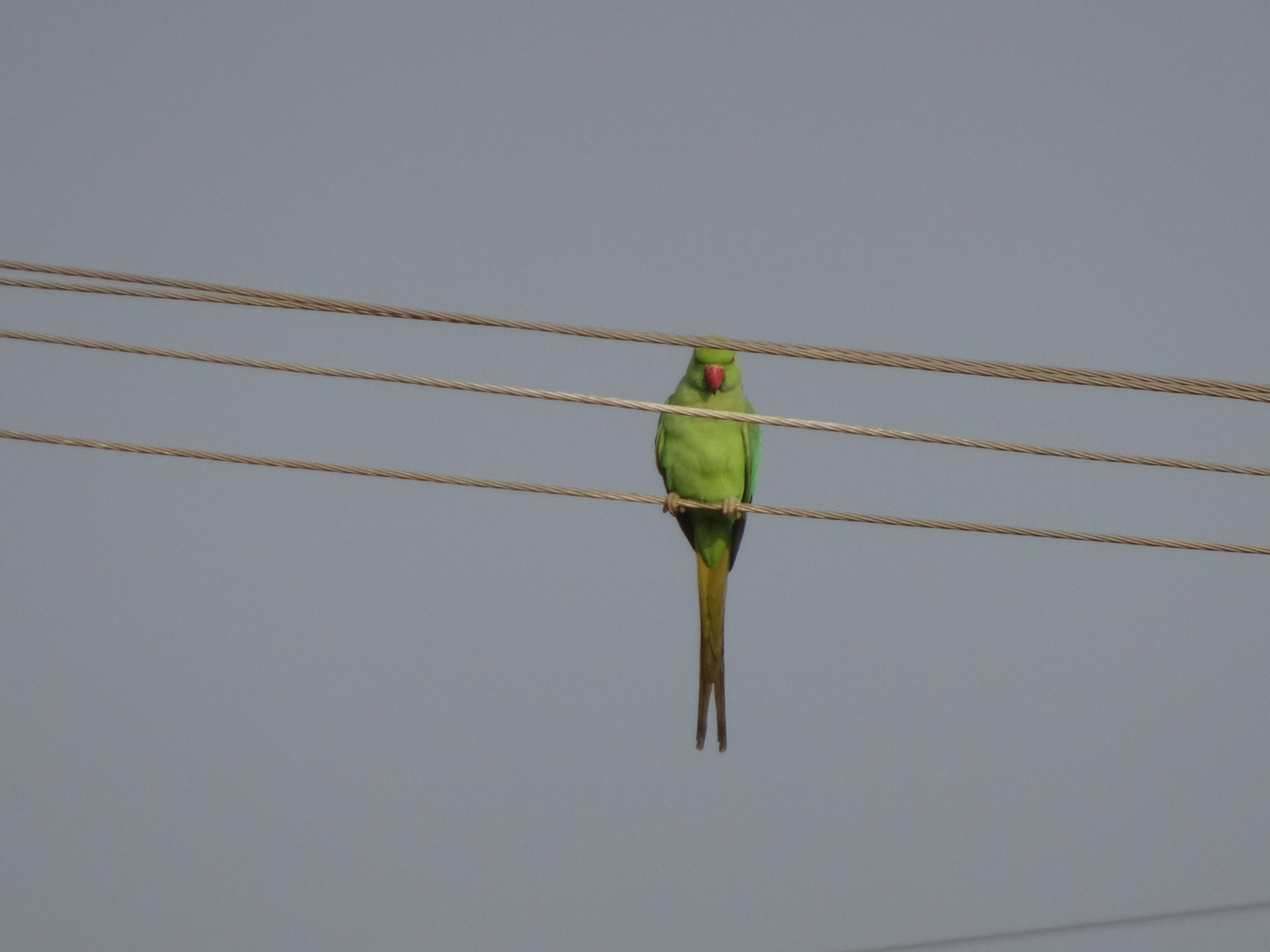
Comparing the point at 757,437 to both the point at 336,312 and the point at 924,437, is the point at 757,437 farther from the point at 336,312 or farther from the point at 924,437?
the point at 336,312

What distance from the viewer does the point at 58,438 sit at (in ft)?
8.66

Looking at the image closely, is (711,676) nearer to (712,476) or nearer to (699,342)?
(712,476)

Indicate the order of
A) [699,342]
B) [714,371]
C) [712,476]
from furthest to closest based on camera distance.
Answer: [712,476], [714,371], [699,342]

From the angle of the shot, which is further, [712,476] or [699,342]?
[712,476]

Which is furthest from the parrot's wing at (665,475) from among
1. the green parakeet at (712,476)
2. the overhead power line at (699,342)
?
the overhead power line at (699,342)

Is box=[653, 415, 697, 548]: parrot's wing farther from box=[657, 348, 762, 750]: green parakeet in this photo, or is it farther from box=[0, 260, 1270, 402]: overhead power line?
box=[0, 260, 1270, 402]: overhead power line

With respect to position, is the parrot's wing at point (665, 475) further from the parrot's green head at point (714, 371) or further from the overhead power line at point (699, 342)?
the overhead power line at point (699, 342)

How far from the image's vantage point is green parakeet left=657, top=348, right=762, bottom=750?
412 cm

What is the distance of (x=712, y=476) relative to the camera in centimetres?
420

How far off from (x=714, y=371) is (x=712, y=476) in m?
0.35

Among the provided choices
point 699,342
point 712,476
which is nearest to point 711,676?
point 712,476

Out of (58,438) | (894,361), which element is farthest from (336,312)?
(894,361)

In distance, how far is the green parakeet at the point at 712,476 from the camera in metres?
4.12

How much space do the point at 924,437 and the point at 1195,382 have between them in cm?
52
